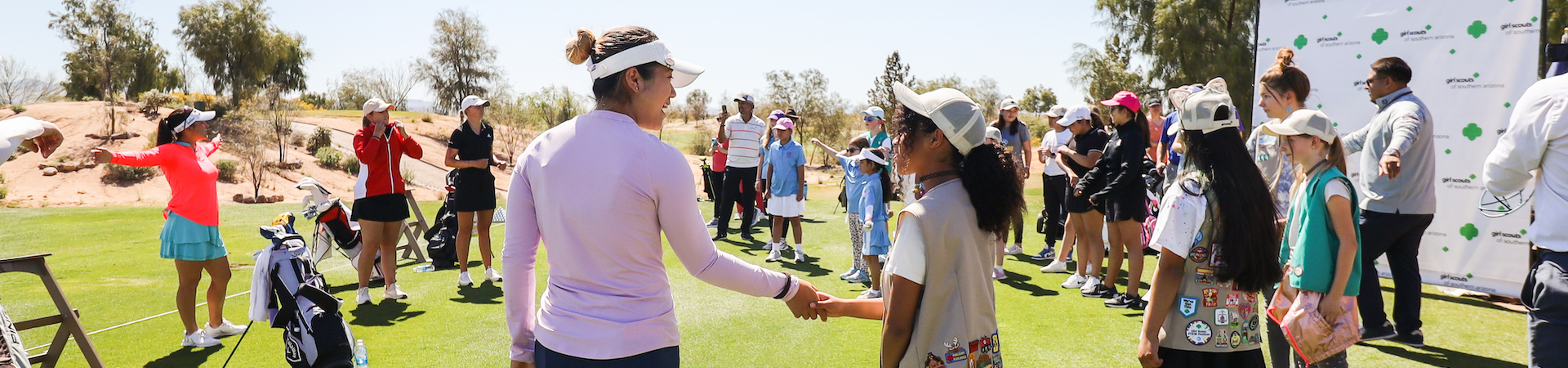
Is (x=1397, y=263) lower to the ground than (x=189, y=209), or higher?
higher

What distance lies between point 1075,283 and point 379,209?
5.65m

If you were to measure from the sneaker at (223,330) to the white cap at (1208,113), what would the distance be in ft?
18.9

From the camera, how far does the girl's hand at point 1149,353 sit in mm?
2713

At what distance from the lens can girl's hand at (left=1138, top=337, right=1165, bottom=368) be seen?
2.71 meters

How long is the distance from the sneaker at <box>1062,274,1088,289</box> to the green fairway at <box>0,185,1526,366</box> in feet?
0.53

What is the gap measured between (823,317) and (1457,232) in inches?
266

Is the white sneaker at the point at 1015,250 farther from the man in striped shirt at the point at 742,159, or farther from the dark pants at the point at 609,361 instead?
the dark pants at the point at 609,361

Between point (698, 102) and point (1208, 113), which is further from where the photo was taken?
point (698, 102)

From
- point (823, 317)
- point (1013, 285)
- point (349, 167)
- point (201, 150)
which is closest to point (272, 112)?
point (349, 167)

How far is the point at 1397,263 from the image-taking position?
5.00 m

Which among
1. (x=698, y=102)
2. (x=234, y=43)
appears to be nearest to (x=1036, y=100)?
(x=698, y=102)

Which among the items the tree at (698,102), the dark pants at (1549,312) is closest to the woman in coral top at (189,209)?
the dark pants at (1549,312)

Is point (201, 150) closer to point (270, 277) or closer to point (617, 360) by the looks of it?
point (270, 277)

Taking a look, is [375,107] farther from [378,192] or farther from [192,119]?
[192,119]
